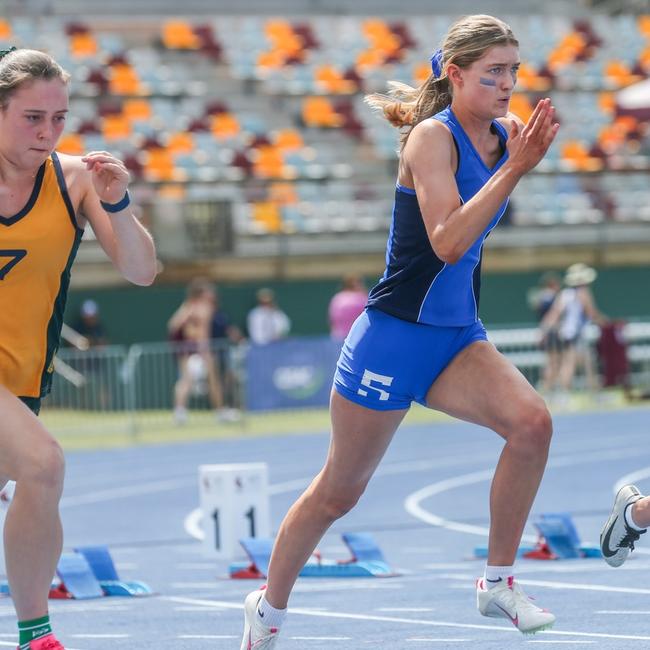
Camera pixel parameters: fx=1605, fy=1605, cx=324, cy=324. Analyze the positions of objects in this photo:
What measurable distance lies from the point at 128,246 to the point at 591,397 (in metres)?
19.5

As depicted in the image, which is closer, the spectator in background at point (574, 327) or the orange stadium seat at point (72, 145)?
the spectator in background at point (574, 327)

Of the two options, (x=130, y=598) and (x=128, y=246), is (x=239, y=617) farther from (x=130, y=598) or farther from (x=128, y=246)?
(x=128, y=246)

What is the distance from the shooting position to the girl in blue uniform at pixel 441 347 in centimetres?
547

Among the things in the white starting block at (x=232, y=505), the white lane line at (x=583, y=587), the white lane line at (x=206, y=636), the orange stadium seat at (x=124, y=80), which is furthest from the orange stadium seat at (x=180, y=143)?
the white lane line at (x=206, y=636)

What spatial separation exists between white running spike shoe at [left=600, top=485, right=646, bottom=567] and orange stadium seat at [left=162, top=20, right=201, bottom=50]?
2877 centimetres

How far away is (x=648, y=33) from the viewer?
39312mm

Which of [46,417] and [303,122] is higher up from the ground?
[303,122]

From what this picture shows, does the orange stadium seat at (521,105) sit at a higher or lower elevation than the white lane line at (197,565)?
higher

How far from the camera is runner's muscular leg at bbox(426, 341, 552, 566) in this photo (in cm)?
546

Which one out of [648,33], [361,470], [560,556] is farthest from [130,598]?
[648,33]

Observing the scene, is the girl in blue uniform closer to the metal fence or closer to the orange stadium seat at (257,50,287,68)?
the metal fence

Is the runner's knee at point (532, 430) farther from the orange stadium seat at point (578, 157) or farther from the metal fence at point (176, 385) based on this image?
the orange stadium seat at point (578, 157)

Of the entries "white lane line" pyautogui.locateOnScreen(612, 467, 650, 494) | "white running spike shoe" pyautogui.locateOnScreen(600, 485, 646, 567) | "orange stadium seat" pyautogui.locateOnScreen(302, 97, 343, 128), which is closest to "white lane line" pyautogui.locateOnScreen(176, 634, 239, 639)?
"white running spike shoe" pyautogui.locateOnScreen(600, 485, 646, 567)

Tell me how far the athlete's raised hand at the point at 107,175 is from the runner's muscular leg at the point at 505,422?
4.34 ft
